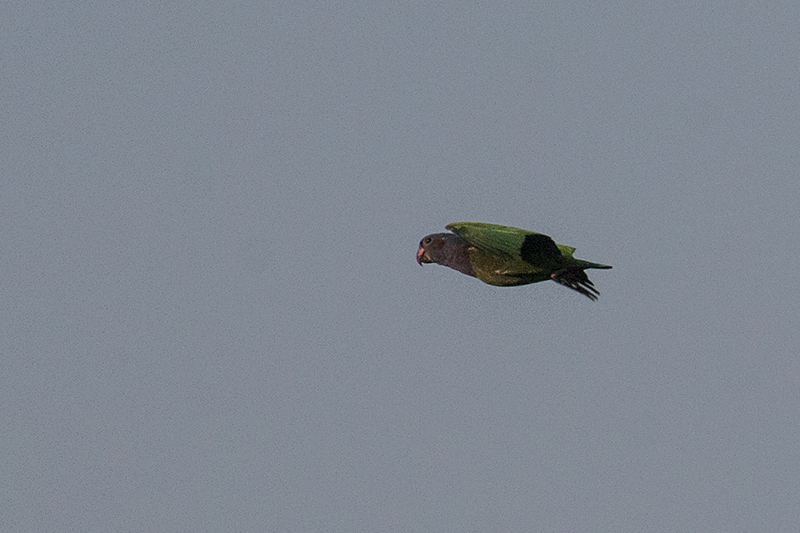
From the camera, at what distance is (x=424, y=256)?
1345 inches

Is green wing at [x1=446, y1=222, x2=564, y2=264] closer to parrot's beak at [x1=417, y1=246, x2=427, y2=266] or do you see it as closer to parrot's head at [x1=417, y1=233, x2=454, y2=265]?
parrot's head at [x1=417, y1=233, x2=454, y2=265]

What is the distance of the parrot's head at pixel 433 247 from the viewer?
33.4 metres

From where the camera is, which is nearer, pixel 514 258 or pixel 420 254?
pixel 514 258

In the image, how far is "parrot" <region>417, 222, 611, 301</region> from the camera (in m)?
30.7

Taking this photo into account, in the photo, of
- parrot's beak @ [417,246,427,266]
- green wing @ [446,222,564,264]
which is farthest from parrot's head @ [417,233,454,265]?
green wing @ [446,222,564,264]

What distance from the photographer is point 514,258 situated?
31.0m

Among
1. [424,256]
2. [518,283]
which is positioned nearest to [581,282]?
[518,283]

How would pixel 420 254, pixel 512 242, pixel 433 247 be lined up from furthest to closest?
pixel 420 254
pixel 433 247
pixel 512 242

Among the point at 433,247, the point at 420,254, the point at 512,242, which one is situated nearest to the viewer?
the point at 512,242

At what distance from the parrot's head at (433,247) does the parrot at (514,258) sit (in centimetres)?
62

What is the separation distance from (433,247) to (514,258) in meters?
3.05

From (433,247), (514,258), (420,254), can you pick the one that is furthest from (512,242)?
(420,254)

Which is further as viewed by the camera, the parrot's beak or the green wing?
the parrot's beak

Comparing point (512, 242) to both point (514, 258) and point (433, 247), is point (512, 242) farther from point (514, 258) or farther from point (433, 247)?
point (433, 247)
